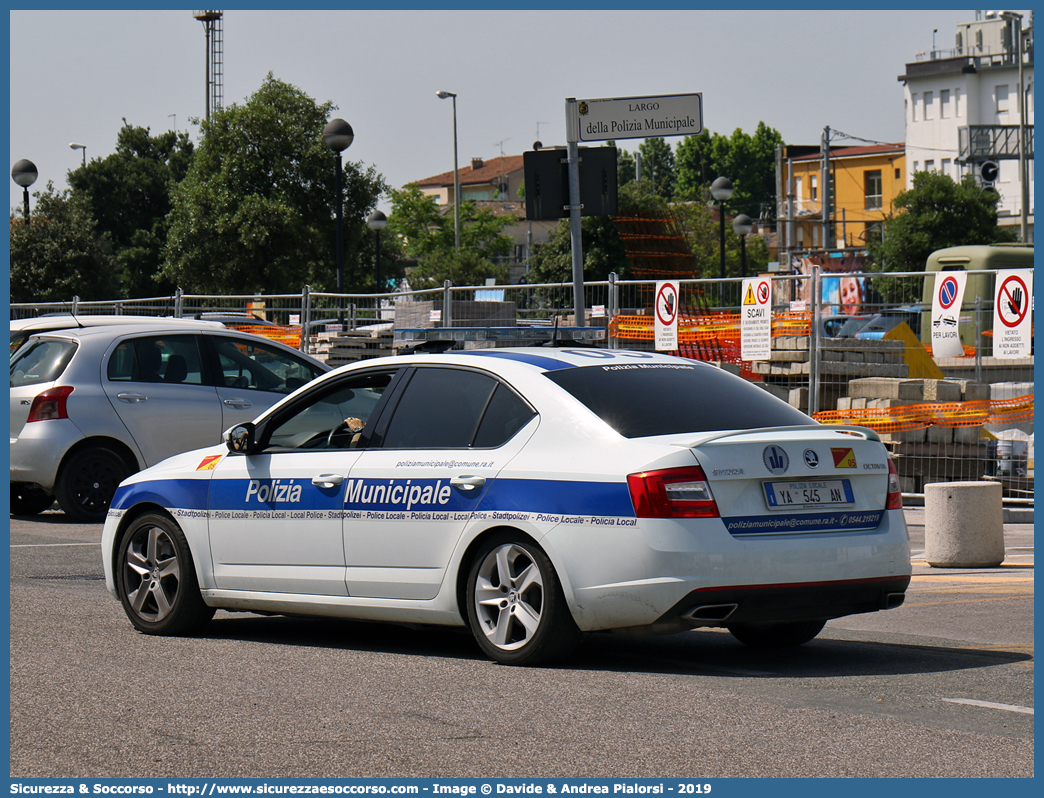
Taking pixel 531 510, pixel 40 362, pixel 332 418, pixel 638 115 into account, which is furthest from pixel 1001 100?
pixel 531 510

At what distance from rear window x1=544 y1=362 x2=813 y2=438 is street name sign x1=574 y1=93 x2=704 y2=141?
5.56m

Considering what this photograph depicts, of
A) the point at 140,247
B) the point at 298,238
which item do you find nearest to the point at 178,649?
the point at 298,238

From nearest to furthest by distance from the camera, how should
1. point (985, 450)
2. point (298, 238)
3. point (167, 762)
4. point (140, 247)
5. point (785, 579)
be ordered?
point (167, 762) < point (785, 579) < point (985, 450) < point (298, 238) < point (140, 247)

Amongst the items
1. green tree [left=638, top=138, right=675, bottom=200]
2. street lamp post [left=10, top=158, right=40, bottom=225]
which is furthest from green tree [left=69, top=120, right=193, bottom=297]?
green tree [left=638, top=138, right=675, bottom=200]

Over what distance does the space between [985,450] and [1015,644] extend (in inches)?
295

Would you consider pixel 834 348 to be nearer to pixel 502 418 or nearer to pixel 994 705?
pixel 502 418

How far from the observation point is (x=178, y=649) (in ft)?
23.4

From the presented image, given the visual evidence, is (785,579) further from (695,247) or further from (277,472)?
(695,247)

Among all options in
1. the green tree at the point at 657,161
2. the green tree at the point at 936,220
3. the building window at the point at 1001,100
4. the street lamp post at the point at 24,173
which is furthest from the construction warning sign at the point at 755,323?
the green tree at the point at 657,161

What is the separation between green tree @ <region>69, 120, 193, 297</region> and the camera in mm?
69500

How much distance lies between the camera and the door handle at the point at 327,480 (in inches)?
279

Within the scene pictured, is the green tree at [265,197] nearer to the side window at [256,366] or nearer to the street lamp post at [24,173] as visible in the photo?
the street lamp post at [24,173]

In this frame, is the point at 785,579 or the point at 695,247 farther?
the point at 695,247

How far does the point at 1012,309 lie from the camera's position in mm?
13266
